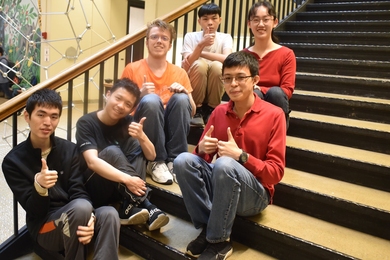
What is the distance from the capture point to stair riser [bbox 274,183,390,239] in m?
1.53

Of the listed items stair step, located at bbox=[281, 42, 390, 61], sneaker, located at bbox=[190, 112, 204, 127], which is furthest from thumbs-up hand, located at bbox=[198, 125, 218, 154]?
stair step, located at bbox=[281, 42, 390, 61]

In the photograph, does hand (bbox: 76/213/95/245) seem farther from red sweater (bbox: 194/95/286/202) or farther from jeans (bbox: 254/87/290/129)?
jeans (bbox: 254/87/290/129)

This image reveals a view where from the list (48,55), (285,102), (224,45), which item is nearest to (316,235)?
(285,102)

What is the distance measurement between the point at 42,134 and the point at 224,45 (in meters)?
1.48

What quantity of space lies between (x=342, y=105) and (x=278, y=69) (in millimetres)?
571

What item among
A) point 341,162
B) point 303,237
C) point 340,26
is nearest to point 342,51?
point 340,26

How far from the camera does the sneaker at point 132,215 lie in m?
1.65

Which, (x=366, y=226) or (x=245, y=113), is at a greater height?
(x=245, y=113)

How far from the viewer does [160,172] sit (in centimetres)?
195

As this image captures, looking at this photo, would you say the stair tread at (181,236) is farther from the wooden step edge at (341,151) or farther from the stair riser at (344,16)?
the stair riser at (344,16)

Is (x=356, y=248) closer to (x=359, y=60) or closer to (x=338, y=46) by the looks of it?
(x=359, y=60)

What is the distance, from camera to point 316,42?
11.2ft

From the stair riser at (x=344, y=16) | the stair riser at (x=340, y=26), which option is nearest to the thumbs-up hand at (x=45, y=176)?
the stair riser at (x=340, y=26)

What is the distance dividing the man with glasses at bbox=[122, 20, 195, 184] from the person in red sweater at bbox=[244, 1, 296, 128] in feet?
1.54
